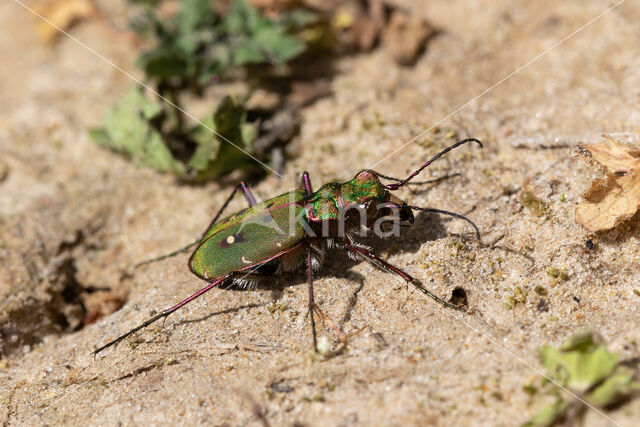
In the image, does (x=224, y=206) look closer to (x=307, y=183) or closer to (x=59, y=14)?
(x=307, y=183)

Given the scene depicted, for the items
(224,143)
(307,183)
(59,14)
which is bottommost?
(307,183)

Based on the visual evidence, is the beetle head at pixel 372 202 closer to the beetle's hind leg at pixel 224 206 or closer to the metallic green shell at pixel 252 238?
the metallic green shell at pixel 252 238

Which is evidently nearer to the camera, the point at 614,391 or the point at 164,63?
the point at 614,391

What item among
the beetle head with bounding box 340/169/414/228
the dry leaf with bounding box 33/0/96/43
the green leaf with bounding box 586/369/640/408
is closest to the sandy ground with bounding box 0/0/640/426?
the green leaf with bounding box 586/369/640/408

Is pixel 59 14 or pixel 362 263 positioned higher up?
pixel 59 14

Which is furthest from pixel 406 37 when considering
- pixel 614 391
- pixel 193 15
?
pixel 614 391

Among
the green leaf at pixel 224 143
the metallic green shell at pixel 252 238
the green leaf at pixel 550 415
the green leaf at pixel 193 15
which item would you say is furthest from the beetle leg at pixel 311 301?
the green leaf at pixel 193 15

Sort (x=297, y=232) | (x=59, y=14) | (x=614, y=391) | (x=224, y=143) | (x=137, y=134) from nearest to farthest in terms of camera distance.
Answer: (x=614, y=391) → (x=297, y=232) → (x=224, y=143) → (x=137, y=134) → (x=59, y=14)
